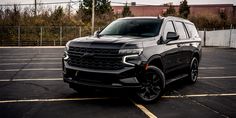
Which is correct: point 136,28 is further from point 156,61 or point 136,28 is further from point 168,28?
→ point 156,61

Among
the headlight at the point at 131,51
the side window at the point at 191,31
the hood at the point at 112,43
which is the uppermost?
the side window at the point at 191,31

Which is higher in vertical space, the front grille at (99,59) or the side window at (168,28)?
the side window at (168,28)

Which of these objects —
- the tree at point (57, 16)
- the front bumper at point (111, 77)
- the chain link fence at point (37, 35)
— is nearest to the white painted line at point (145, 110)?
the front bumper at point (111, 77)

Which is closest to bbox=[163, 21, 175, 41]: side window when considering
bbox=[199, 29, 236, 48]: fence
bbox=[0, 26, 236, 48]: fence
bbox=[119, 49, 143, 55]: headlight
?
bbox=[119, 49, 143, 55]: headlight

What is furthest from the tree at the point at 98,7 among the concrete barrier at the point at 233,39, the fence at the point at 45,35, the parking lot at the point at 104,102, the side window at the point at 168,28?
the side window at the point at 168,28

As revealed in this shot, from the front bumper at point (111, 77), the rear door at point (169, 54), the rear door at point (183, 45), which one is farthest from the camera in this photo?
the rear door at point (183, 45)

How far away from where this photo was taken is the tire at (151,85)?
6290 mm

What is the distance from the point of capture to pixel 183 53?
823 centimetres

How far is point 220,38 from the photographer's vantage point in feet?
115

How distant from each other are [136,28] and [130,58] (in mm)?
1616

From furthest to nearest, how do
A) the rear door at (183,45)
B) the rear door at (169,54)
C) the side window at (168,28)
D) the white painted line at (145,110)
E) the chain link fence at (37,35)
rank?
1. the chain link fence at (37,35)
2. the rear door at (183,45)
3. the side window at (168,28)
4. the rear door at (169,54)
5. the white painted line at (145,110)

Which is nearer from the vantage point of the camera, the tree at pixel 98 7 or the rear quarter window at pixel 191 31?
the rear quarter window at pixel 191 31

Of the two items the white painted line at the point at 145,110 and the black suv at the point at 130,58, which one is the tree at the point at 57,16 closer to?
the black suv at the point at 130,58

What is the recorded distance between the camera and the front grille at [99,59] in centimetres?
596
